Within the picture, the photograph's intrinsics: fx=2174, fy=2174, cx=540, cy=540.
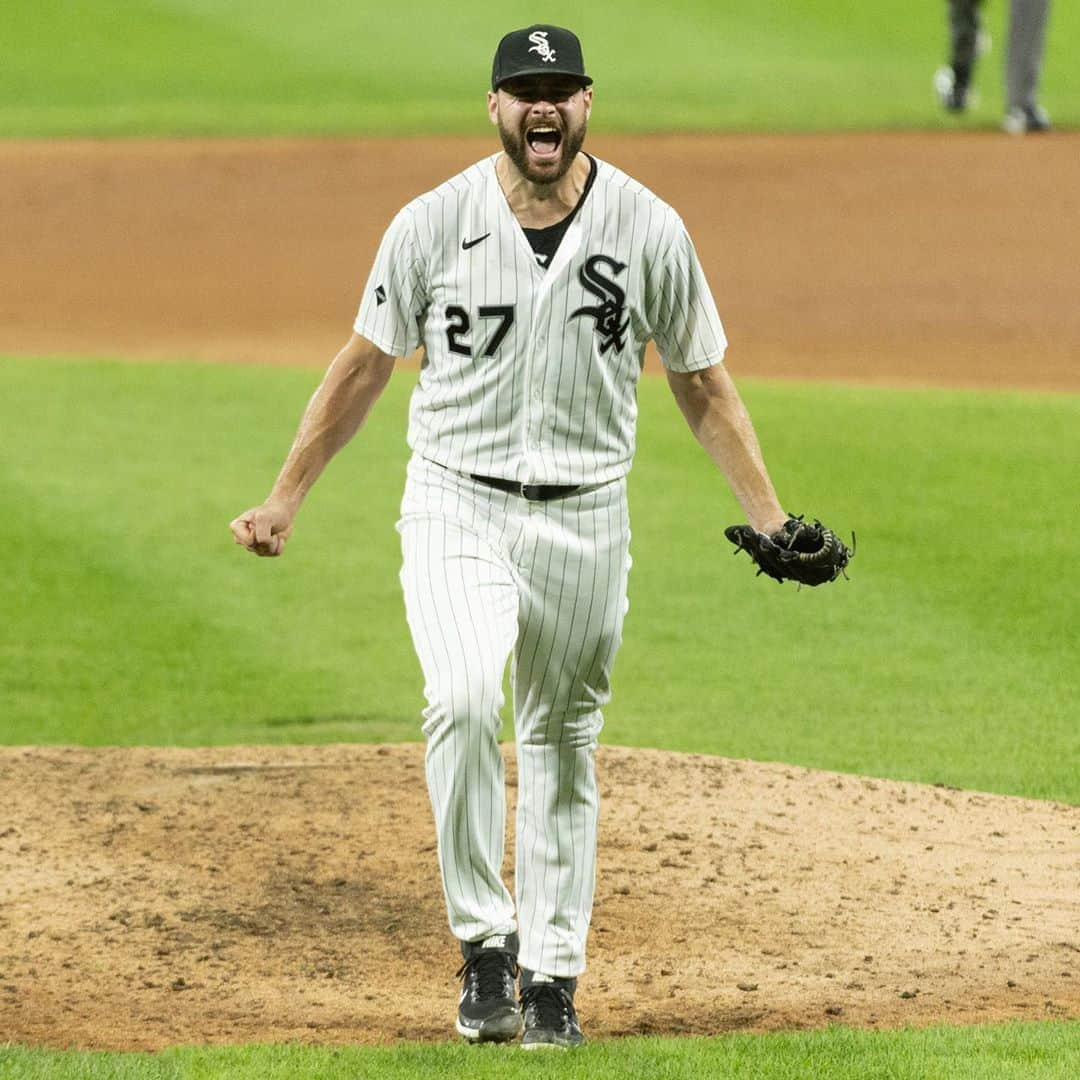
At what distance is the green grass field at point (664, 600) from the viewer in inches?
296

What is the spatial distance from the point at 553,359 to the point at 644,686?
3767mm

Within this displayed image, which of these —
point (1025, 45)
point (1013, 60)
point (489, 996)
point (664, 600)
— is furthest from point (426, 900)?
point (1013, 60)

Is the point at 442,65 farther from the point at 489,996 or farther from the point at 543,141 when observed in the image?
the point at 489,996

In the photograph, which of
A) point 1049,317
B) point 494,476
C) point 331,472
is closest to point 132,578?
point 331,472

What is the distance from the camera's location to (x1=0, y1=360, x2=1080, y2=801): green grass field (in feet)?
24.7

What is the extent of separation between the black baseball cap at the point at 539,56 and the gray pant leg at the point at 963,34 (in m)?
16.2

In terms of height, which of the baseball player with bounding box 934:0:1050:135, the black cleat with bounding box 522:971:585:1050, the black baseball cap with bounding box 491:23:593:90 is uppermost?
the baseball player with bounding box 934:0:1050:135

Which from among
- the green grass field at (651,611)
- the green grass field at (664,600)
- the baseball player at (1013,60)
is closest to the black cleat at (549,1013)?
the green grass field at (651,611)

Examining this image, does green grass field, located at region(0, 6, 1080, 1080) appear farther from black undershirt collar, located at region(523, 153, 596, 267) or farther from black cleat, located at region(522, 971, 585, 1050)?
Result: black undershirt collar, located at region(523, 153, 596, 267)

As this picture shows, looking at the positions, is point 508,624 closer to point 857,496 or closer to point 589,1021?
point 589,1021

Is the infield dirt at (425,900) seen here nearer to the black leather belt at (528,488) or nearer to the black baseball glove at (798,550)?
the black baseball glove at (798,550)

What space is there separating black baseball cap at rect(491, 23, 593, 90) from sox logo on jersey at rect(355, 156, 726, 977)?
0.22 meters

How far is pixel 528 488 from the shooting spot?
437cm

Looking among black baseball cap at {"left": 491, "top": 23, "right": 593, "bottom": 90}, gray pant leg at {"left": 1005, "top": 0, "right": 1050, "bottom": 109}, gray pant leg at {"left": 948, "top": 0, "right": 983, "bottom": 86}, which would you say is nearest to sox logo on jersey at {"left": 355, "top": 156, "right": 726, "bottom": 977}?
black baseball cap at {"left": 491, "top": 23, "right": 593, "bottom": 90}
